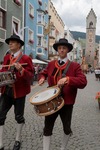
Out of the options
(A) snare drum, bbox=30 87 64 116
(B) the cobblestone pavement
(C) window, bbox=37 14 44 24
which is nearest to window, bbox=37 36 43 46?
(C) window, bbox=37 14 44 24

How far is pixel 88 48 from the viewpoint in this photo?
13450cm

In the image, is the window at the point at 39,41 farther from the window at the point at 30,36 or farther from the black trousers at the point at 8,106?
the black trousers at the point at 8,106

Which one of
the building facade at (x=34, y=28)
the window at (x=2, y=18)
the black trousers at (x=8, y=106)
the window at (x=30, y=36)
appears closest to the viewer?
the black trousers at (x=8, y=106)

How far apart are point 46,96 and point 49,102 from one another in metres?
0.14

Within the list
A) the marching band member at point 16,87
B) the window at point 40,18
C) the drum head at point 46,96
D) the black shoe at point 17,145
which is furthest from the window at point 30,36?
the drum head at point 46,96

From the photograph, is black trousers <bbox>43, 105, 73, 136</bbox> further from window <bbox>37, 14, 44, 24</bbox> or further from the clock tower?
the clock tower

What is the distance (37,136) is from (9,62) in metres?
1.64

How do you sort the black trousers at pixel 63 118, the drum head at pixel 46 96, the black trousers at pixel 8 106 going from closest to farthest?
1. the drum head at pixel 46 96
2. the black trousers at pixel 63 118
3. the black trousers at pixel 8 106

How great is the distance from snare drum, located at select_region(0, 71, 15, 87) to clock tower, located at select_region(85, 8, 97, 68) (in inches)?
5148

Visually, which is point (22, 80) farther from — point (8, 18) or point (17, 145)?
point (8, 18)

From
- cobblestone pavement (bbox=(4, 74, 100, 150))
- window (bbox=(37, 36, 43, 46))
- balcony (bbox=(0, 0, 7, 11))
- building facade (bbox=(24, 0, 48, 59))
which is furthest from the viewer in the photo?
window (bbox=(37, 36, 43, 46))

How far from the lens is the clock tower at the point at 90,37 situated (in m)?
134

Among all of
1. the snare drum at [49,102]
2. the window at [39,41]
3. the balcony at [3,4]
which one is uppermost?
the balcony at [3,4]

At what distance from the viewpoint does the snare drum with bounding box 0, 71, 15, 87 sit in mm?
4293
